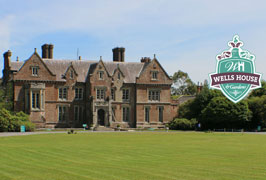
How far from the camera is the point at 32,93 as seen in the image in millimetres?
69250

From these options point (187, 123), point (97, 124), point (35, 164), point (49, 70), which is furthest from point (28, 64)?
point (35, 164)

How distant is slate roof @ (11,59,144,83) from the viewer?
242 ft

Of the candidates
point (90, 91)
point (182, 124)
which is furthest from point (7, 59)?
point (182, 124)

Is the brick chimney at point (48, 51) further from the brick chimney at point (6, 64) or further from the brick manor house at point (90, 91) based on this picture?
the brick chimney at point (6, 64)

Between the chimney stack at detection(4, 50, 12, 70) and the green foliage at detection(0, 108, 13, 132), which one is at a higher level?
the chimney stack at detection(4, 50, 12, 70)

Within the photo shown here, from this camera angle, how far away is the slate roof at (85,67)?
73625mm

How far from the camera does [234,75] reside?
64.4 metres

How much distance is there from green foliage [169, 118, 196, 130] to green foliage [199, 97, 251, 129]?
2216 mm

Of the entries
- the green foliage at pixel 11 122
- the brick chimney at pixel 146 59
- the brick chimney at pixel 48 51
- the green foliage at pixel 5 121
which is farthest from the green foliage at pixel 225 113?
the green foliage at pixel 5 121

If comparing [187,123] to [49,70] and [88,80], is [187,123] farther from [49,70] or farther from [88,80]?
[49,70]

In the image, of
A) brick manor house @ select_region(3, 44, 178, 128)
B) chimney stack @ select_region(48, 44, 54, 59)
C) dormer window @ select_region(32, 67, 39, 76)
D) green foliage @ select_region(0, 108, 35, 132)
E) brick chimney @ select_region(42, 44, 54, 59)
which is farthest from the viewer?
chimney stack @ select_region(48, 44, 54, 59)

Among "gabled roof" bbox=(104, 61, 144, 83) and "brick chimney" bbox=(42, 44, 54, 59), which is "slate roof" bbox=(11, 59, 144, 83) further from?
"brick chimney" bbox=(42, 44, 54, 59)

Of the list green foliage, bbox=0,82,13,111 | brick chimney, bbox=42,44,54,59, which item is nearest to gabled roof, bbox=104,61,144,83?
brick chimney, bbox=42,44,54,59

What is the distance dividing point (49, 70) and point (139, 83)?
15.7 metres
